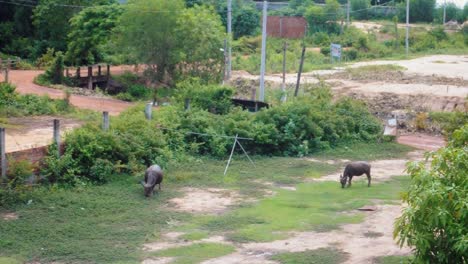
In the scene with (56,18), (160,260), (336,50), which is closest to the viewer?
(160,260)

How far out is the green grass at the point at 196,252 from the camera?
55.4ft

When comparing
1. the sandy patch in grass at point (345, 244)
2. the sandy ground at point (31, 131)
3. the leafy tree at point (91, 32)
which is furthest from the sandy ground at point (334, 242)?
the leafy tree at point (91, 32)

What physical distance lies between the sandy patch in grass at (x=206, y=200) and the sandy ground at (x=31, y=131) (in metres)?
5.12

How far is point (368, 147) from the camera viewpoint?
30234 millimetres

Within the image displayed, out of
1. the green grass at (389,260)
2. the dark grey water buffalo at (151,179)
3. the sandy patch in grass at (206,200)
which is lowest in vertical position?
the green grass at (389,260)

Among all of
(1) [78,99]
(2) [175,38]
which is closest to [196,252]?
(1) [78,99]

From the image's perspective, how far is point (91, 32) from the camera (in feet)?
145

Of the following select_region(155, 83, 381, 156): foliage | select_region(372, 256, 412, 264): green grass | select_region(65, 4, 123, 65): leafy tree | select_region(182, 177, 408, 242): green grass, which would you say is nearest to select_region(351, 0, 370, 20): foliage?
select_region(65, 4, 123, 65): leafy tree

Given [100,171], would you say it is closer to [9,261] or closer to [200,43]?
[9,261]

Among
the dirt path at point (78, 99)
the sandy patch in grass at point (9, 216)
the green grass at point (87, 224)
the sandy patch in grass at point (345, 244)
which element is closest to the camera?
the sandy patch in grass at point (345, 244)

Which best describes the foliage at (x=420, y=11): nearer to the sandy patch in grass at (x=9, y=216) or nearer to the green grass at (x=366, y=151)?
the green grass at (x=366, y=151)

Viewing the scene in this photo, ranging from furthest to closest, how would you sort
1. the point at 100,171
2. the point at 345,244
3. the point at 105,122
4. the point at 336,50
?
the point at 336,50, the point at 105,122, the point at 100,171, the point at 345,244

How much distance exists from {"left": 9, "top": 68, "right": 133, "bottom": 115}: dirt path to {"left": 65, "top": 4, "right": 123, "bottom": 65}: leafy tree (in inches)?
137

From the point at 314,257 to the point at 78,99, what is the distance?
2310cm
